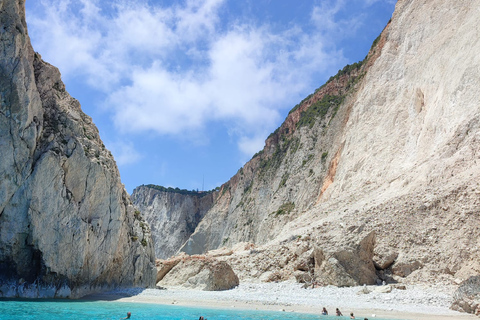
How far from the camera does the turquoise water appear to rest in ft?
43.1

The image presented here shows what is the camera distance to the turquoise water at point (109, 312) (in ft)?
43.1

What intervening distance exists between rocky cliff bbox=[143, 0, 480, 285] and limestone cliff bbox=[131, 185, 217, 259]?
93.2ft

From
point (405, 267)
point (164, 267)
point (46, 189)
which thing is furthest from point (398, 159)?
point (46, 189)

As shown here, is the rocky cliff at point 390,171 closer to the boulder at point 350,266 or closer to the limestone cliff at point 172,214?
the boulder at point 350,266

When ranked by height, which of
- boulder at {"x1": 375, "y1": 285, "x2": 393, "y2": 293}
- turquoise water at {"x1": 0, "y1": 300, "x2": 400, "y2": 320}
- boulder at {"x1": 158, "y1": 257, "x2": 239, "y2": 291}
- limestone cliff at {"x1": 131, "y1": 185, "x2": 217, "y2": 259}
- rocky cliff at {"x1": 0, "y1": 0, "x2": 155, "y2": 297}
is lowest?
turquoise water at {"x1": 0, "y1": 300, "x2": 400, "y2": 320}

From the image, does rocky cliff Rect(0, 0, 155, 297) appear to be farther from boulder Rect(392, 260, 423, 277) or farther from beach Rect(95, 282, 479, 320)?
boulder Rect(392, 260, 423, 277)

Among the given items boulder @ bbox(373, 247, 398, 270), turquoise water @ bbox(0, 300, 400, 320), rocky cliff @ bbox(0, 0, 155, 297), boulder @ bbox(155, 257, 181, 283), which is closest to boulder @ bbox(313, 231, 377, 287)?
boulder @ bbox(373, 247, 398, 270)

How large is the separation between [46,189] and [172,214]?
221 feet

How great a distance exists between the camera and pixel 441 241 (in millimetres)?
18922

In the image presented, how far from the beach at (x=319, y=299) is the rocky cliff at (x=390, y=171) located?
1.37 metres

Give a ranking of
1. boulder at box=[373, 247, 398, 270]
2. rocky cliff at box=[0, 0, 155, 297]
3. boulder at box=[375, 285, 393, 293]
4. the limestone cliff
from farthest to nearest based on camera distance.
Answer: the limestone cliff
boulder at box=[373, 247, 398, 270]
boulder at box=[375, 285, 393, 293]
rocky cliff at box=[0, 0, 155, 297]

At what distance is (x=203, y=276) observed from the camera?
22734 mm

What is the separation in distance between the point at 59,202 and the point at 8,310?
5.52 meters

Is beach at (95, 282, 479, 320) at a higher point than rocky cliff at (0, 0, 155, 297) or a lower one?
lower
